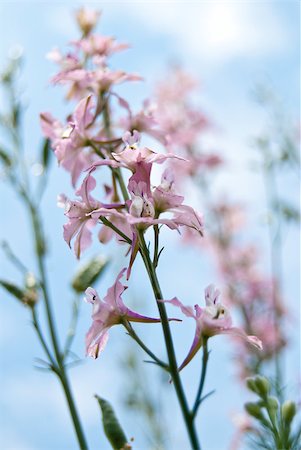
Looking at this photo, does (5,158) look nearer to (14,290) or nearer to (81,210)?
(14,290)

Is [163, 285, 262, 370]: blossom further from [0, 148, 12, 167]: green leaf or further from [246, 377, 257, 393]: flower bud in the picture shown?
[0, 148, 12, 167]: green leaf

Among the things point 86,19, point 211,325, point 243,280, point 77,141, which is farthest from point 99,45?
point 243,280

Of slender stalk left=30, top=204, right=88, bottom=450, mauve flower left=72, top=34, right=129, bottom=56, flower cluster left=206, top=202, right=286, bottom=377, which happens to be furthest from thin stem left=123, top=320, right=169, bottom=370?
flower cluster left=206, top=202, right=286, bottom=377

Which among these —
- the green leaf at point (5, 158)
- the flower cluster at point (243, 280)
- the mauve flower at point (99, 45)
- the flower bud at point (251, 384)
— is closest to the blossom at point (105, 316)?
the flower bud at point (251, 384)

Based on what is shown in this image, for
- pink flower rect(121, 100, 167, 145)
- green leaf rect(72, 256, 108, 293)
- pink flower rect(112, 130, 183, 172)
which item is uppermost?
pink flower rect(121, 100, 167, 145)

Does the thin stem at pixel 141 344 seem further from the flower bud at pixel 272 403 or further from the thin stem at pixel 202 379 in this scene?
the flower bud at pixel 272 403

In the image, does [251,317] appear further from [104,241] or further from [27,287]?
[104,241]
